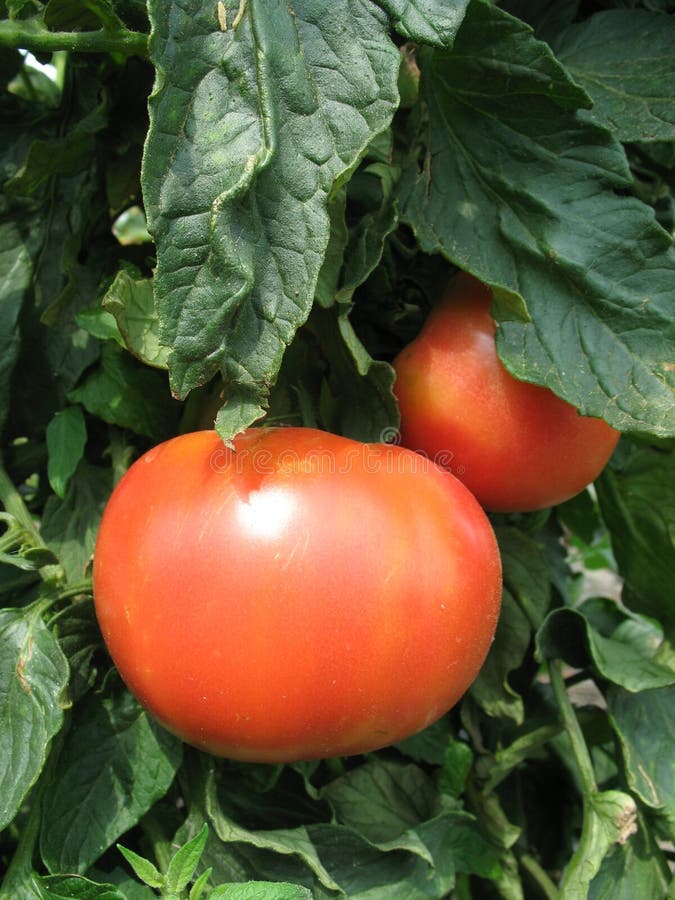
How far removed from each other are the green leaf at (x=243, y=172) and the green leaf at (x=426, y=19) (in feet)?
0.06

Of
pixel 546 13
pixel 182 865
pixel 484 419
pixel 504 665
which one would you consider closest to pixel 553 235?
pixel 484 419

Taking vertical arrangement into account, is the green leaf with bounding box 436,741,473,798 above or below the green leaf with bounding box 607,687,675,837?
below

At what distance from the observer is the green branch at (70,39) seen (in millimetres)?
506

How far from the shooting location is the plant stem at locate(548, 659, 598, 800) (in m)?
0.65

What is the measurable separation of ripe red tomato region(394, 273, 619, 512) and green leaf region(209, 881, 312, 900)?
0.89 feet

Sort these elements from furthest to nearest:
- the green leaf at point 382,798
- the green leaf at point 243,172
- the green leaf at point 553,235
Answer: the green leaf at point 382,798 → the green leaf at point 553,235 → the green leaf at point 243,172

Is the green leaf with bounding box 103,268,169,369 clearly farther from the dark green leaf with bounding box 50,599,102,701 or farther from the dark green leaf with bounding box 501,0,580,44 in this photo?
the dark green leaf with bounding box 501,0,580,44

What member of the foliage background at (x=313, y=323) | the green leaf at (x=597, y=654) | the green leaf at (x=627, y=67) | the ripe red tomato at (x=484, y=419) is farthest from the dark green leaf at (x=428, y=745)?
the green leaf at (x=627, y=67)

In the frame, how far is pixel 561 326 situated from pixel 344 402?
0.49ft

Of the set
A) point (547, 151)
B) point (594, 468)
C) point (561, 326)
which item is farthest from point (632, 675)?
point (547, 151)

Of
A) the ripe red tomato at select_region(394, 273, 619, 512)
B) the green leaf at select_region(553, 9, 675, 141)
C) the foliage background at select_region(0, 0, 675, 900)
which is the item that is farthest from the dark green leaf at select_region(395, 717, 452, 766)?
the green leaf at select_region(553, 9, 675, 141)

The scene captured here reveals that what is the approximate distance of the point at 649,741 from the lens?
27.2 inches

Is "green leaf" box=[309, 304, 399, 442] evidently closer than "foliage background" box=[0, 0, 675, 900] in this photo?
No

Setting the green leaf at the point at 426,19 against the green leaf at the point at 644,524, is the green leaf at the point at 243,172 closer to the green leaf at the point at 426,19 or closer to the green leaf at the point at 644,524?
the green leaf at the point at 426,19
